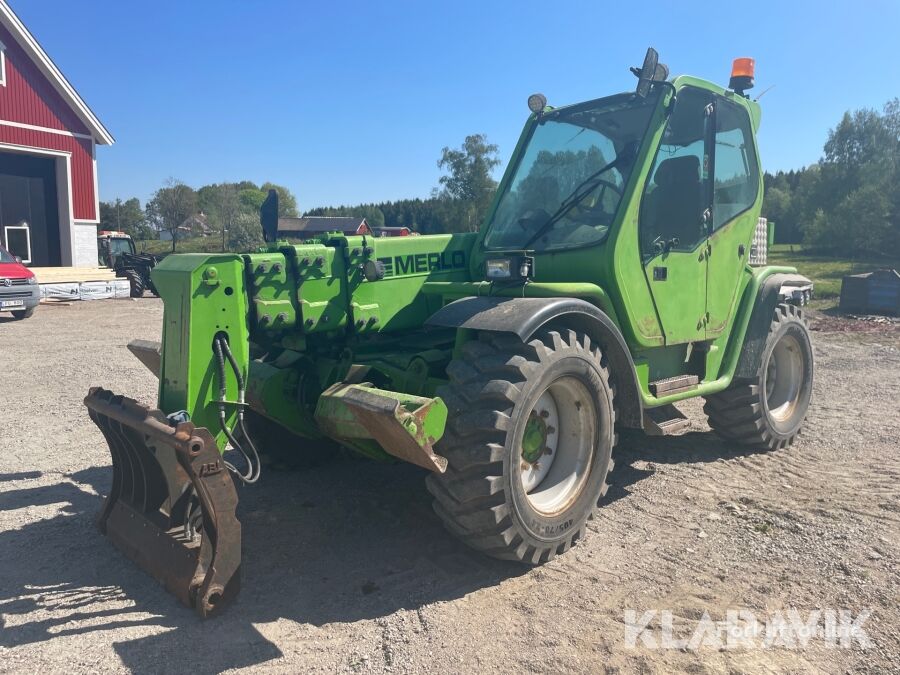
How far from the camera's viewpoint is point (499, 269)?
407 cm

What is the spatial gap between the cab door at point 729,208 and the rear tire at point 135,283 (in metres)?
20.0

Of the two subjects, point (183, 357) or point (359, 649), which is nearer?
point (359, 649)

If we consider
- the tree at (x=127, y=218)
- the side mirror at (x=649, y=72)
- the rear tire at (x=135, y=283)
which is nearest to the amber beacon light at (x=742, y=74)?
the side mirror at (x=649, y=72)

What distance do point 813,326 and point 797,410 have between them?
30.1 feet

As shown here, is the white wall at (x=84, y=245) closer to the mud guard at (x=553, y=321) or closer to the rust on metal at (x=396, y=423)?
the mud guard at (x=553, y=321)

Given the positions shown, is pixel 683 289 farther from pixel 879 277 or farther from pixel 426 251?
pixel 879 277

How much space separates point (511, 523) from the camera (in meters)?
3.58

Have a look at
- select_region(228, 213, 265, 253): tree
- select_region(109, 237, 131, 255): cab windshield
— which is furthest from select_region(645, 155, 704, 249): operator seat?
select_region(228, 213, 265, 253): tree

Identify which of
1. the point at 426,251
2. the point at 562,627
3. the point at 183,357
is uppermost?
the point at 426,251

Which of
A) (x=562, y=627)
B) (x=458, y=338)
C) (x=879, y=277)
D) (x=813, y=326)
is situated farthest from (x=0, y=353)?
(x=879, y=277)

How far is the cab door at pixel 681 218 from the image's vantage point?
4.70 m

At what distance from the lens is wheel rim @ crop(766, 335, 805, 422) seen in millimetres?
6398

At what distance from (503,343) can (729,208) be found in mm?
2707

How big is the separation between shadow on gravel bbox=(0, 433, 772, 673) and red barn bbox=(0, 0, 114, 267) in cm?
1973
